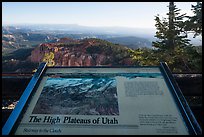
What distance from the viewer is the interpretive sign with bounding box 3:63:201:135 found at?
1826mm

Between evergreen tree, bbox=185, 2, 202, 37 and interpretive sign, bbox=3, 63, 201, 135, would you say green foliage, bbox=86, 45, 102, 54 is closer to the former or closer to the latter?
evergreen tree, bbox=185, 2, 202, 37

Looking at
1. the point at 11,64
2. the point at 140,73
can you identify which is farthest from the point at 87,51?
the point at 140,73

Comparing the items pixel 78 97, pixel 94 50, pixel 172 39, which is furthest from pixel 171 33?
pixel 94 50

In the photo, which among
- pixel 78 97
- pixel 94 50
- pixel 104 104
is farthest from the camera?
pixel 94 50

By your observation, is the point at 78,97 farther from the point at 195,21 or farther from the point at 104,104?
the point at 195,21

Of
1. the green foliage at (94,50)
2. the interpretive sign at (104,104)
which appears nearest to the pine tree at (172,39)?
the interpretive sign at (104,104)

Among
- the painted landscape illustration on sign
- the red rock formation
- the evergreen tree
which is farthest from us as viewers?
the red rock formation

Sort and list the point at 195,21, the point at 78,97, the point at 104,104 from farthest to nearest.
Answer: the point at 195,21 → the point at 78,97 → the point at 104,104

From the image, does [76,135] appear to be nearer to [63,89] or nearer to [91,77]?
[63,89]

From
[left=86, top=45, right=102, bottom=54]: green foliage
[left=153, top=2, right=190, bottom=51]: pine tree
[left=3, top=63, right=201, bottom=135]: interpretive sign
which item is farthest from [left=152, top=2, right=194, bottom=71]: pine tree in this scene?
[left=86, top=45, right=102, bottom=54]: green foliage

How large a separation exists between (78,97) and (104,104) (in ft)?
0.77

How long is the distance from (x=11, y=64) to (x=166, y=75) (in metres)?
43.4

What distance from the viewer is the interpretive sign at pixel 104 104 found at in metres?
1.83

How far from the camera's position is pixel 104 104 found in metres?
2.04
